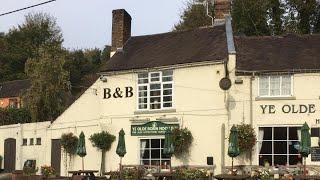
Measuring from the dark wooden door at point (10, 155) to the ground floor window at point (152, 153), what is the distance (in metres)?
10.7

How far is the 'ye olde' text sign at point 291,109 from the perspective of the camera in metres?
24.7

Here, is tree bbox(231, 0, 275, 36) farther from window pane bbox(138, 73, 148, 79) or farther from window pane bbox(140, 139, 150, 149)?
window pane bbox(140, 139, 150, 149)

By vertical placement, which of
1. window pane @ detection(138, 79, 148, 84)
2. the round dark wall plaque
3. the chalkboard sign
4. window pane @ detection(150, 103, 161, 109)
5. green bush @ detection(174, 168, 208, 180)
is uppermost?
window pane @ detection(138, 79, 148, 84)

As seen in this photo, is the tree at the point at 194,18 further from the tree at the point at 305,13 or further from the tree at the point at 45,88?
the tree at the point at 45,88

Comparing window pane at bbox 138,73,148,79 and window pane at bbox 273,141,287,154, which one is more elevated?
window pane at bbox 138,73,148,79

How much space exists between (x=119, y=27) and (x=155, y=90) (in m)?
5.06

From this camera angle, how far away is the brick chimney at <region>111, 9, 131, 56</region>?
101ft

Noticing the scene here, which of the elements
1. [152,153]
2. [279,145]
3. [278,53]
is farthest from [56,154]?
[278,53]

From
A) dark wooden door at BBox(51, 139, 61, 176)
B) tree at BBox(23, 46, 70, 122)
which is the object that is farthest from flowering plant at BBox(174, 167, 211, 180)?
tree at BBox(23, 46, 70, 122)

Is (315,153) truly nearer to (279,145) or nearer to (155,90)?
(279,145)

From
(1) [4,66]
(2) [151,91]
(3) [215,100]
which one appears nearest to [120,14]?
(2) [151,91]

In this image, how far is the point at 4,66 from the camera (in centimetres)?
6975

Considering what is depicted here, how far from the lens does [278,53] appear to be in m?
26.8

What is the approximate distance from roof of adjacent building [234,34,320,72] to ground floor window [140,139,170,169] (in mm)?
5437
